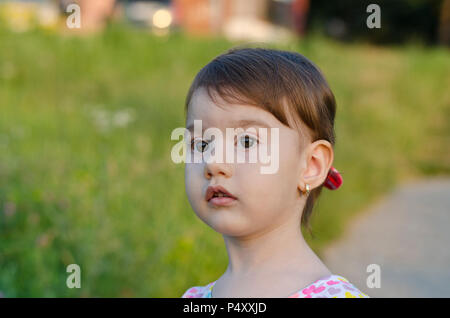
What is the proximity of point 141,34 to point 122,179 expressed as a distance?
5.45 m

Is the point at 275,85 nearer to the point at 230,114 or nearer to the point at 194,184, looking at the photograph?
the point at 230,114

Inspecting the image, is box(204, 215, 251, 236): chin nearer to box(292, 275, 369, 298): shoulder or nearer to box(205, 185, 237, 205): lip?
box(205, 185, 237, 205): lip

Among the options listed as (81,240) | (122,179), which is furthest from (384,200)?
(81,240)

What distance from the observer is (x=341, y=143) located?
7.36m

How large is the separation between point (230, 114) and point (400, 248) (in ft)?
13.4

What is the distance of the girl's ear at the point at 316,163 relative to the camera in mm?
1607

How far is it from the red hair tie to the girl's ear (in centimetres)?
12

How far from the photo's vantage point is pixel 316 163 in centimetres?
164

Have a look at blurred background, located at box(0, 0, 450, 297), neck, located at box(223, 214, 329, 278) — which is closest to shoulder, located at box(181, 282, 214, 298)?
neck, located at box(223, 214, 329, 278)

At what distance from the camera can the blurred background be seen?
3.30 meters

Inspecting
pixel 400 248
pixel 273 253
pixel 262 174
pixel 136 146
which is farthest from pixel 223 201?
pixel 400 248

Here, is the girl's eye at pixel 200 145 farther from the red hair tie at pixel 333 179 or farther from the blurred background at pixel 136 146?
the blurred background at pixel 136 146

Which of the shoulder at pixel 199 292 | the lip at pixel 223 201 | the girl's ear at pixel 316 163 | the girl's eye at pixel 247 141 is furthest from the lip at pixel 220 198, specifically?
the shoulder at pixel 199 292
